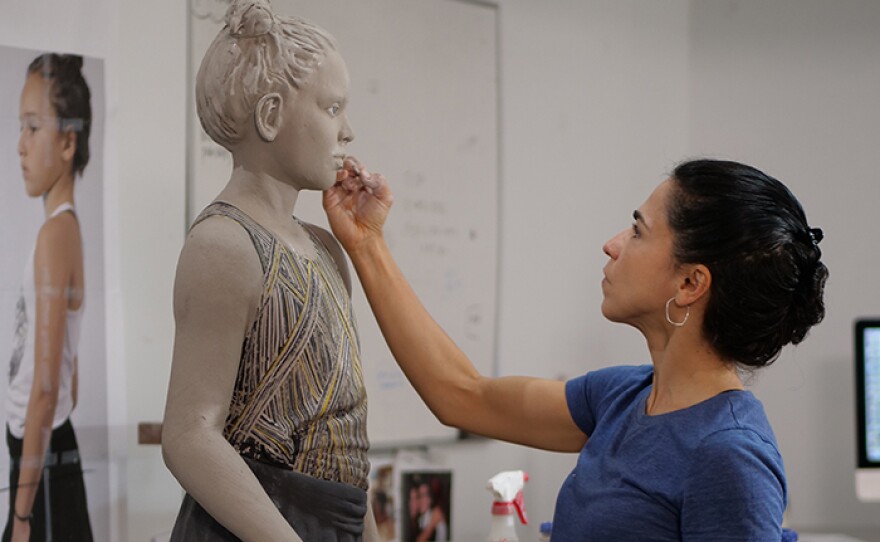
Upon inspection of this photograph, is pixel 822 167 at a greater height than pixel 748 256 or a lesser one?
greater

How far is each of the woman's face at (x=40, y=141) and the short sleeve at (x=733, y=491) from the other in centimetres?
130

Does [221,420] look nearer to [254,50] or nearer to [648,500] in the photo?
[254,50]

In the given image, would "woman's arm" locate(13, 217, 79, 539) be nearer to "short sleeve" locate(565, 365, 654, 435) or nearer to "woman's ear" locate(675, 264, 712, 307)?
"short sleeve" locate(565, 365, 654, 435)

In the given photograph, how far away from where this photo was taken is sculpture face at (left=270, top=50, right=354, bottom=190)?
1286 mm

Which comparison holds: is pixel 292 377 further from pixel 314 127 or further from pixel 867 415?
pixel 867 415

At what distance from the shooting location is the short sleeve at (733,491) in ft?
4.03

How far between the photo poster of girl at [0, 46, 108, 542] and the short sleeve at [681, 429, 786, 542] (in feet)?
3.90

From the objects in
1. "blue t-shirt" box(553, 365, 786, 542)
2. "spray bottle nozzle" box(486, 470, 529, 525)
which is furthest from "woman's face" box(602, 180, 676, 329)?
"spray bottle nozzle" box(486, 470, 529, 525)

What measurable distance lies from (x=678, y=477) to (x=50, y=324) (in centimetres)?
120

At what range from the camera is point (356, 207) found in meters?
1.58

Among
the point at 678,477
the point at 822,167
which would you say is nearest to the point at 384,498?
the point at 678,477

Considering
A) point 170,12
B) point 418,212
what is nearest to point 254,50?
point 170,12

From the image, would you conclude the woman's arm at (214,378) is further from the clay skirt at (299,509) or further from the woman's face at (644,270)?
the woman's face at (644,270)

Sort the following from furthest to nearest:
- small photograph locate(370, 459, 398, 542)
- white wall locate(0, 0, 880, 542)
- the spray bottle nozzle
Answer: white wall locate(0, 0, 880, 542)
small photograph locate(370, 459, 398, 542)
the spray bottle nozzle
